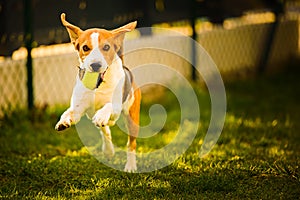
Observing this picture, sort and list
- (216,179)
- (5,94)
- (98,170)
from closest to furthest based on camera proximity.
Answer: (216,179), (98,170), (5,94)

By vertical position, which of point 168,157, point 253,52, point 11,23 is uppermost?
point 11,23

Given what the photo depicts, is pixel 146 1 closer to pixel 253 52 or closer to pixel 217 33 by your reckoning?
pixel 217 33

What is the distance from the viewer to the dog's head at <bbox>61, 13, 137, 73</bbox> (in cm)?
356

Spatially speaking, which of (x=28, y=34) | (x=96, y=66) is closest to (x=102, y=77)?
(x=96, y=66)

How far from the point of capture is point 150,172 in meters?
4.22

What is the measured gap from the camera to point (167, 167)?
14.3 feet

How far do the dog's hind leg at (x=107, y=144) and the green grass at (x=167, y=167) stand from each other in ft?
0.36

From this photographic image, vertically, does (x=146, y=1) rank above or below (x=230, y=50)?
above

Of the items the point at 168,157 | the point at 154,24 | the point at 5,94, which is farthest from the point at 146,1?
the point at 168,157

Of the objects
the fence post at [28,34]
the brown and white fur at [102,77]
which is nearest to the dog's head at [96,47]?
the brown and white fur at [102,77]

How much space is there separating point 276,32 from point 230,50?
39.7 inches

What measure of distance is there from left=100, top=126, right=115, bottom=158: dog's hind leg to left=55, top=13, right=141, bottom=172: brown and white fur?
24 cm

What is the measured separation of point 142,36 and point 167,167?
3427mm

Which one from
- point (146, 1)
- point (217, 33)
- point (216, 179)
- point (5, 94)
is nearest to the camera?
point (216, 179)
